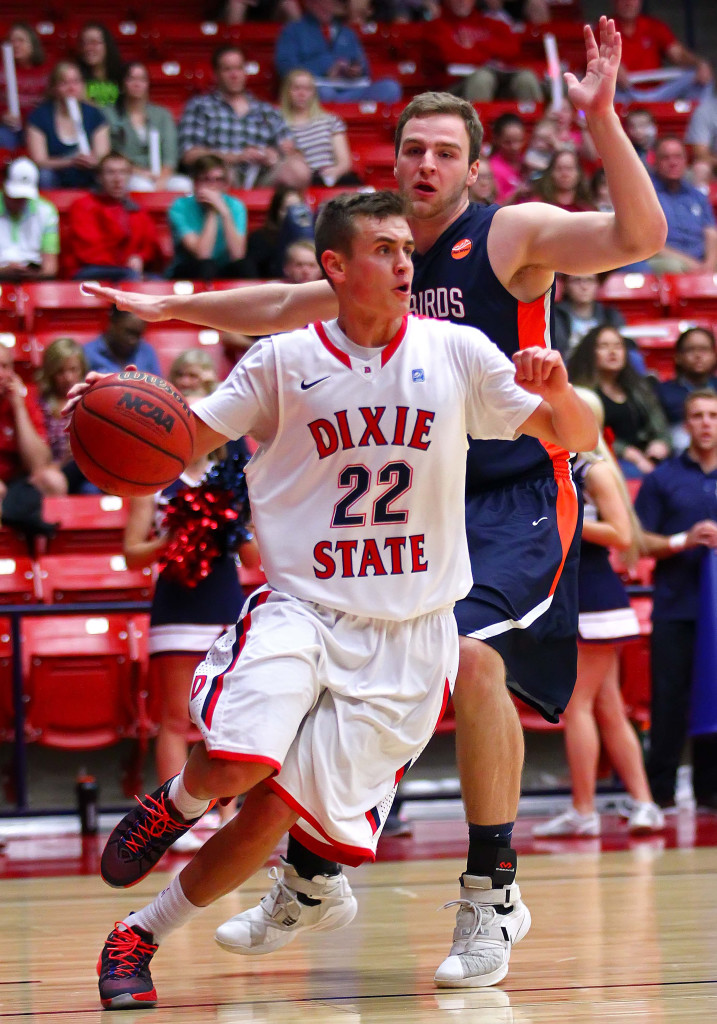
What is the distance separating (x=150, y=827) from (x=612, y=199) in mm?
1771

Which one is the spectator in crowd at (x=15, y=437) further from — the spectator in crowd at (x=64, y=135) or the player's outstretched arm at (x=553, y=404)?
the player's outstretched arm at (x=553, y=404)

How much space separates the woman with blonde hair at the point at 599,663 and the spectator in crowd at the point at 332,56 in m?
6.81

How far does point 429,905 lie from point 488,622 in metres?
1.41

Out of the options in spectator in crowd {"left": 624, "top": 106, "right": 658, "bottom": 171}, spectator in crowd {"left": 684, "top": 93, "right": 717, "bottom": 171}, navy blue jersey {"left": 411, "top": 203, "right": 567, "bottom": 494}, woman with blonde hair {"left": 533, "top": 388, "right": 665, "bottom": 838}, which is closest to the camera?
navy blue jersey {"left": 411, "top": 203, "right": 567, "bottom": 494}

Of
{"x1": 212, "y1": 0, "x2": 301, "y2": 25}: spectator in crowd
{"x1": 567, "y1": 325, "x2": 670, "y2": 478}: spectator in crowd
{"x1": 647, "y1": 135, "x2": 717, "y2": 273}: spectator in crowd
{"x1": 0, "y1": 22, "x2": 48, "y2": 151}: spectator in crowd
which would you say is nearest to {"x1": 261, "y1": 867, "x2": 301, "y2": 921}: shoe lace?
{"x1": 567, "y1": 325, "x2": 670, "y2": 478}: spectator in crowd

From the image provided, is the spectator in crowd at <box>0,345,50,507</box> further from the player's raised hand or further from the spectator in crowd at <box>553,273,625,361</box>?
the player's raised hand

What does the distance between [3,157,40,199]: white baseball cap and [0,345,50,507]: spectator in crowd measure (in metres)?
2.24

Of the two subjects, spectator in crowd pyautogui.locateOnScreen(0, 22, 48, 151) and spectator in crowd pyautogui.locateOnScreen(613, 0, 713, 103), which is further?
spectator in crowd pyautogui.locateOnScreen(613, 0, 713, 103)

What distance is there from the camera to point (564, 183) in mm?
9531

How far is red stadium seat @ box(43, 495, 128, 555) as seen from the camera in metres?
7.25

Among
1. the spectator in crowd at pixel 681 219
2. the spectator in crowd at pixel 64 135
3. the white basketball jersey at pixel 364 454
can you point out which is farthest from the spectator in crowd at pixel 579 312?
the white basketball jersey at pixel 364 454

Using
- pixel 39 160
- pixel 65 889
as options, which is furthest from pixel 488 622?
pixel 39 160

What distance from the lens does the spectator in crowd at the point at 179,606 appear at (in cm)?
573

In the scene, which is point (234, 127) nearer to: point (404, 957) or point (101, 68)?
point (101, 68)
